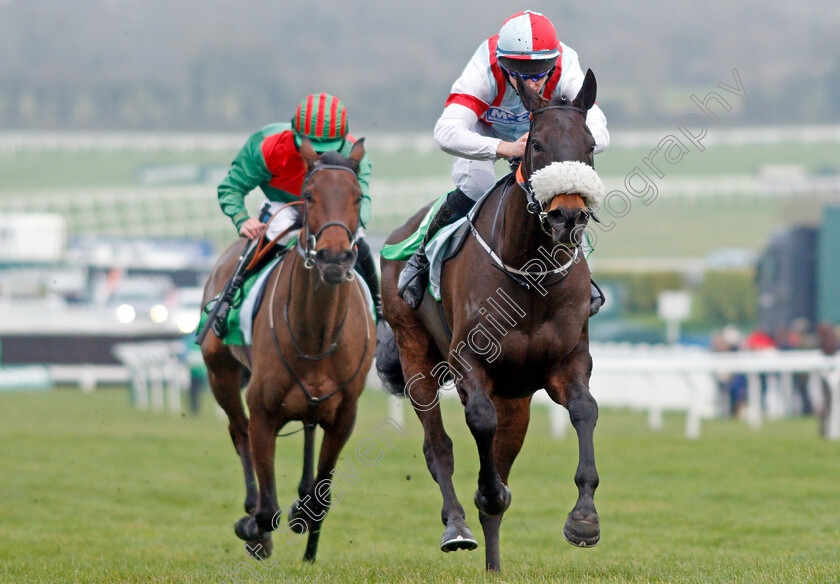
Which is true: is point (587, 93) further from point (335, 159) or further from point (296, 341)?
point (296, 341)

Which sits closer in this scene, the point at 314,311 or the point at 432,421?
the point at 432,421

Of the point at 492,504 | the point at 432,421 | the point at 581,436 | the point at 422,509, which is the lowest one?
the point at 422,509

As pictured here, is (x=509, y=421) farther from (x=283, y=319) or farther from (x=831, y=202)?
(x=831, y=202)

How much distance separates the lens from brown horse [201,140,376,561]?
20.4ft

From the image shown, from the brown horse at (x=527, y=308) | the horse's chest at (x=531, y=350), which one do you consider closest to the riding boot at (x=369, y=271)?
the brown horse at (x=527, y=308)

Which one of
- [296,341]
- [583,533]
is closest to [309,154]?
[296,341]

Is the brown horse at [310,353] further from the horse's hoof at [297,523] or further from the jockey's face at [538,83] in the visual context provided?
the jockey's face at [538,83]

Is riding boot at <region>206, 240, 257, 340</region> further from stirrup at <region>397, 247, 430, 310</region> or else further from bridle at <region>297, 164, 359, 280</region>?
stirrup at <region>397, 247, 430, 310</region>

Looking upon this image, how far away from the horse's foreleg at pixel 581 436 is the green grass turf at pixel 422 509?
0.53m

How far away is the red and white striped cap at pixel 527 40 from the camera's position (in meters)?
5.54

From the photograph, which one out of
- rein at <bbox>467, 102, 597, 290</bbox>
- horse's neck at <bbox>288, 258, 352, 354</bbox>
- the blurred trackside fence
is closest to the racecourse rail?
horse's neck at <bbox>288, 258, 352, 354</bbox>

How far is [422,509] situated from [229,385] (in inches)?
103

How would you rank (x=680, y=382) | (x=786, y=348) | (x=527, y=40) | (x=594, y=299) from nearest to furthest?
(x=527, y=40) < (x=594, y=299) < (x=680, y=382) < (x=786, y=348)

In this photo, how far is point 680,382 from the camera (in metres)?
17.4
